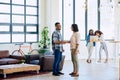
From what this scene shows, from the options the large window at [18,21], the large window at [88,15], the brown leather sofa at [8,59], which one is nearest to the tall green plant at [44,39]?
the large window at [18,21]

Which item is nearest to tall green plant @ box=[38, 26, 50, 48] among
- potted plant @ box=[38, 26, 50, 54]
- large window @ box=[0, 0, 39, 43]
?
potted plant @ box=[38, 26, 50, 54]

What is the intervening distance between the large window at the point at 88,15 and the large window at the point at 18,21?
1.75 m

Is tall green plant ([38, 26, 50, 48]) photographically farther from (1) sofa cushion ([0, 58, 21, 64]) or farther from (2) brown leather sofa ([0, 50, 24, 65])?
(1) sofa cushion ([0, 58, 21, 64])

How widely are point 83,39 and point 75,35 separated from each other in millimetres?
6501

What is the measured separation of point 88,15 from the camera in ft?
49.1

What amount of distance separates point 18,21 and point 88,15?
4175 mm

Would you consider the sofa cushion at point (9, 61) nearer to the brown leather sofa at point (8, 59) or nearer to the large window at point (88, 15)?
the brown leather sofa at point (8, 59)

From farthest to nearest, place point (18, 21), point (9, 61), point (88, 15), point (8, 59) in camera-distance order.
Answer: point (88, 15) → point (18, 21) → point (8, 59) → point (9, 61)

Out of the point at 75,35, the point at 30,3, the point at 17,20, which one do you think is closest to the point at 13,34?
the point at 17,20

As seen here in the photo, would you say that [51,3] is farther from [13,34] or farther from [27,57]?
[27,57]

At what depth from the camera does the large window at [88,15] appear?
14.2 meters

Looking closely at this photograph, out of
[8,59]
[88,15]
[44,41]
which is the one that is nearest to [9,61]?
[8,59]

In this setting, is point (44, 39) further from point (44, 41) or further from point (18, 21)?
point (18, 21)

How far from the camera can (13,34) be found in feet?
40.9
